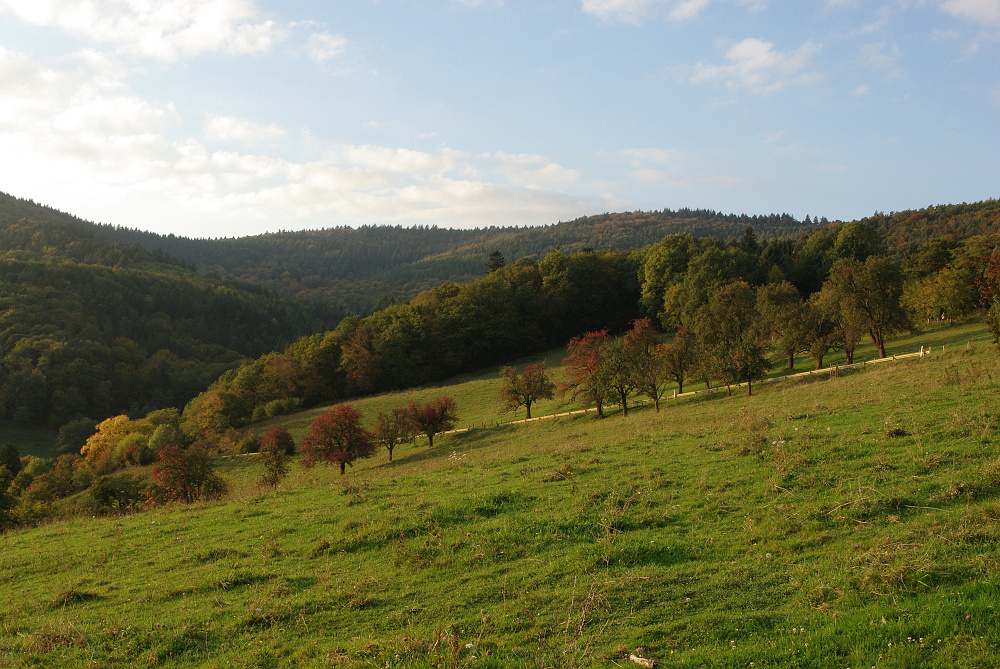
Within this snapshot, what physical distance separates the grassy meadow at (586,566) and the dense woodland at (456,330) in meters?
16.8

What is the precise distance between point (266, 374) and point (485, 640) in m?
75.1

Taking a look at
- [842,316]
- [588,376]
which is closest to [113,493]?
[588,376]

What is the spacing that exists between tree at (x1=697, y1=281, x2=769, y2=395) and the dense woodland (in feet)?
0.51

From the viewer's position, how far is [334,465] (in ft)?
135

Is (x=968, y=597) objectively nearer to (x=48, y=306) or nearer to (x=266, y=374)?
(x=266, y=374)

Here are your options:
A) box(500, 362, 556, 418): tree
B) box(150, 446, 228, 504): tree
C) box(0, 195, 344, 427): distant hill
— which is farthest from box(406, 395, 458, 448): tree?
box(0, 195, 344, 427): distant hill

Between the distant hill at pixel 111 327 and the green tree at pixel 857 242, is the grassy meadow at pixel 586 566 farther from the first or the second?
the distant hill at pixel 111 327

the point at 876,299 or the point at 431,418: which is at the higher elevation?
A: the point at 876,299

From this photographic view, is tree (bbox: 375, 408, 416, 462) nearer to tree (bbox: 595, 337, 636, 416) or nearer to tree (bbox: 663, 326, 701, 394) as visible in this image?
tree (bbox: 595, 337, 636, 416)

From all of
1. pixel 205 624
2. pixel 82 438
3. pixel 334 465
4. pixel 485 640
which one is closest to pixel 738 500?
pixel 485 640

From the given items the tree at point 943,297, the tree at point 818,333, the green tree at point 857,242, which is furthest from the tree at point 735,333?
→ the green tree at point 857,242

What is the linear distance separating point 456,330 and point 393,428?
40863 mm

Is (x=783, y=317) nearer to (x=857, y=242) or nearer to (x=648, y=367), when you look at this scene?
(x=648, y=367)

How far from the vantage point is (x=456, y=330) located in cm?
8150
